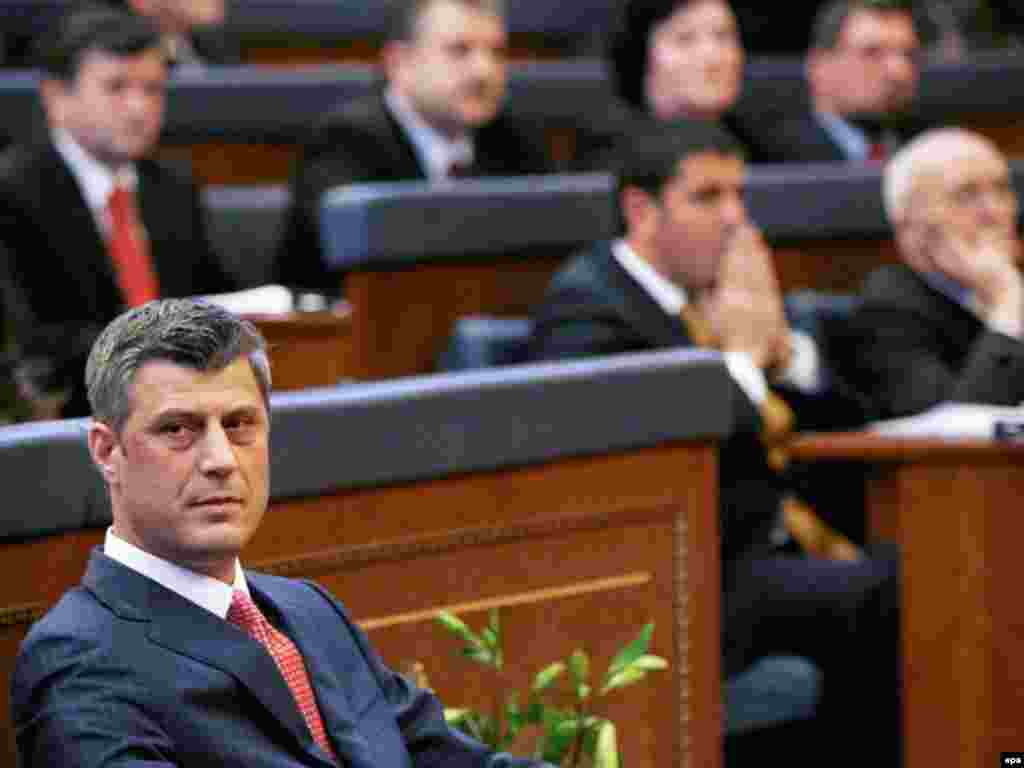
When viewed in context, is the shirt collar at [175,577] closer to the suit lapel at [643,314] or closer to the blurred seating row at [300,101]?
the suit lapel at [643,314]

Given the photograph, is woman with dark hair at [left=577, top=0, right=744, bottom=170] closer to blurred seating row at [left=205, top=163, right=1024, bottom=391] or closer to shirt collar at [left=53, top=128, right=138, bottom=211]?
blurred seating row at [left=205, top=163, right=1024, bottom=391]

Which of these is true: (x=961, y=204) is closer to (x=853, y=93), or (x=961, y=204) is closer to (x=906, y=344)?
(x=906, y=344)

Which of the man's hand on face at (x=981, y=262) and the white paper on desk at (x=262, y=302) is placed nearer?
the white paper on desk at (x=262, y=302)

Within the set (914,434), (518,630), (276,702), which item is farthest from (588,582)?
(276,702)

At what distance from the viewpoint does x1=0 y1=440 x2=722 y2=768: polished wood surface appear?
2010mm

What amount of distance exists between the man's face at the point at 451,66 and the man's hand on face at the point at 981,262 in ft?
3.04

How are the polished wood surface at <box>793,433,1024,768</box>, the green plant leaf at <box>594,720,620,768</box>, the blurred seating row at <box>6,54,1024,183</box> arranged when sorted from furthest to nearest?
the blurred seating row at <box>6,54,1024,183</box> → the polished wood surface at <box>793,433,1024,768</box> → the green plant leaf at <box>594,720,620,768</box>

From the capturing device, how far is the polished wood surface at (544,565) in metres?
2.01

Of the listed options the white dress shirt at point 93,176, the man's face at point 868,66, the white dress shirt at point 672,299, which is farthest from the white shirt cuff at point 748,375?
the man's face at point 868,66

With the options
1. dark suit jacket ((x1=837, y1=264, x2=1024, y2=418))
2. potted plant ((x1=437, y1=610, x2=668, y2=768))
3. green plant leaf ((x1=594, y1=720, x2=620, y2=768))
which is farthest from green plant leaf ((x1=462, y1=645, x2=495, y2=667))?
dark suit jacket ((x1=837, y1=264, x2=1024, y2=418))

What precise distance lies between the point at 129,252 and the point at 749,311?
3.24ft

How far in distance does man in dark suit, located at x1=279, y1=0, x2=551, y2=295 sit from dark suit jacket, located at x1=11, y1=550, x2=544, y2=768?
7.32 ft

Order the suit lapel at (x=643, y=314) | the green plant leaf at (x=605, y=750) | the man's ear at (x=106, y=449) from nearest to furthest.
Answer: the man's ear at (x=106, y=449), the green plant leaf at (x=605, y=750), the suit lapel at (x=643, y=314)

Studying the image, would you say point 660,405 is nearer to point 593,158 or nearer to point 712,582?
point 712,582
